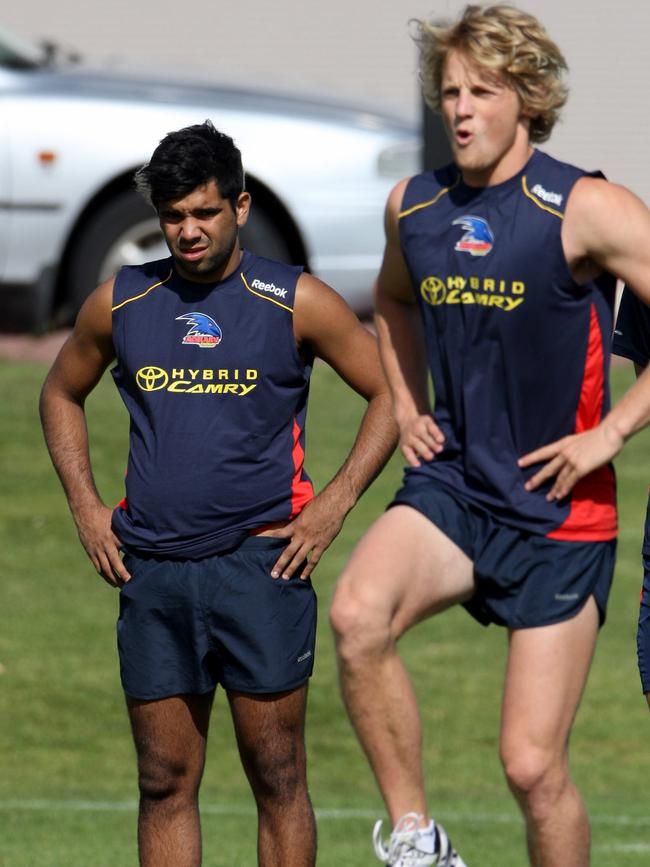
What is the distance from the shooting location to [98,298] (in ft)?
18.0

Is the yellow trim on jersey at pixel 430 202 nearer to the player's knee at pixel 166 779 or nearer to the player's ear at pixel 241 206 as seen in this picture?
the player's ear at pixel 241 206

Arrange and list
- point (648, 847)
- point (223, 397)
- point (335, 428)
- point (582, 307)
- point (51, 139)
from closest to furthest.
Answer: point (582, 307)
point (223, 397)
point (648, 847)
point (51, 139)
point (335, 428)

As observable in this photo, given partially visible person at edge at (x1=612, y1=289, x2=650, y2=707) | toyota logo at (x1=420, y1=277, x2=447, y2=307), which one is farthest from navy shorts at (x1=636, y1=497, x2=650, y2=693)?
toyota logo at (x1=420, y1=277, x2=447, y2=307)

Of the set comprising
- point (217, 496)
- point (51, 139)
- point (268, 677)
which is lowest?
point (51, 139)

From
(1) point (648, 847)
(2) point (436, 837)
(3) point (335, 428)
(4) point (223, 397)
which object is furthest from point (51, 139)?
(2) point (436, 837)

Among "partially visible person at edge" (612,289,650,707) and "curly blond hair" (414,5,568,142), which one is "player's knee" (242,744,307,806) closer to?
"partially visible person at edge" (612,289,650,707)

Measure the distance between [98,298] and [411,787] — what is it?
5.30ft

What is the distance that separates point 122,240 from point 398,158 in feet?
6.31

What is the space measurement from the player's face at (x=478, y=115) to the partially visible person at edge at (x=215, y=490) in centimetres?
70

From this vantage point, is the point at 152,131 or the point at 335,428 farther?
the point at 335,428

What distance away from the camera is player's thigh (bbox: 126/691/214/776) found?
18.0 feet

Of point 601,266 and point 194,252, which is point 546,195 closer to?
point 601,266

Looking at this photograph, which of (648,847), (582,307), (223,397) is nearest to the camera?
(582,307)

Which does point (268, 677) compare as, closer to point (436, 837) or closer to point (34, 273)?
point (436, 837)
